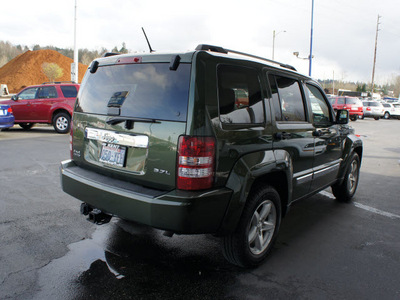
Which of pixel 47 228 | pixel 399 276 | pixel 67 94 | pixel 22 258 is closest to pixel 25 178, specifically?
pixel 47 228

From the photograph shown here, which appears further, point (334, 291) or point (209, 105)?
point (334, 291)

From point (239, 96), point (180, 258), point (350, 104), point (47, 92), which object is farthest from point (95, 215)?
point (350, 104)

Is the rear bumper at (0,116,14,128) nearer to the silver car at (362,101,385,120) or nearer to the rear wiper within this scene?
the rear wiper

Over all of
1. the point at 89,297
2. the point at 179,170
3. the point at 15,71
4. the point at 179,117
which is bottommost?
the point at 89,297

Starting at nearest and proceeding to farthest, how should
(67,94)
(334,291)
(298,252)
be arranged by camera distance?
1. (334,291)
2. (298,252)
3. (67,94)

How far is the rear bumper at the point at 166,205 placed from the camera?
2.51 meters

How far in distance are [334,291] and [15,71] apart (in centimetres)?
7720

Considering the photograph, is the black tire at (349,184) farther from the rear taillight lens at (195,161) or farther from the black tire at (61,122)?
the black tire at (61,122)

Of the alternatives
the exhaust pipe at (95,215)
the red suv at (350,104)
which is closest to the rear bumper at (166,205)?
the exhaust pipe at (95,215)

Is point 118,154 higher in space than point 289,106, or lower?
lower

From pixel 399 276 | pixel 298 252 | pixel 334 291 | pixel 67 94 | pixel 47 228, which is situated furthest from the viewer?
pixel 67 94

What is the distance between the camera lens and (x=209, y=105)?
2.60 metres

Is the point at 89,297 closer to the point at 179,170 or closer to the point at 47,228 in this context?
the point at 179,170

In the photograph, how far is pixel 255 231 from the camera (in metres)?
3.18
